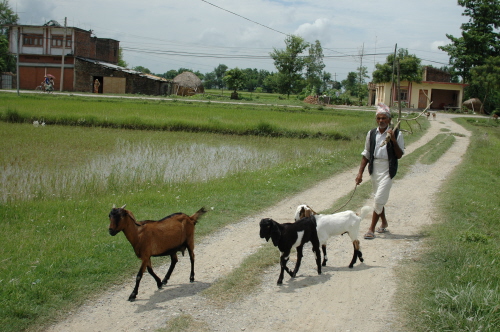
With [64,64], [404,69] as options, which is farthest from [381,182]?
[64,64]

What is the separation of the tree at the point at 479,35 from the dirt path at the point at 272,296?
4690 cm

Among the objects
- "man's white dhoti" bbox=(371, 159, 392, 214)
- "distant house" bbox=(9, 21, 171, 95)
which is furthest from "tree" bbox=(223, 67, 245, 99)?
"man's white dhoti" bbox=(371, 159, 392, 214)

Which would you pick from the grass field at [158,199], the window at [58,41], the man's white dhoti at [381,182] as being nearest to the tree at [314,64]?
the window at [58,41]

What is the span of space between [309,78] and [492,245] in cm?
6959

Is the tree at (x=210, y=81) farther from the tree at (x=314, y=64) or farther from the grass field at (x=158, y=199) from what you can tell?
the grass field at (x=158, y=199)

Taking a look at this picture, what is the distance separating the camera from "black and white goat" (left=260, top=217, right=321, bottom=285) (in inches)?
192

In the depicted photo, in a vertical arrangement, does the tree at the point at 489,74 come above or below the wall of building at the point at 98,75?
above

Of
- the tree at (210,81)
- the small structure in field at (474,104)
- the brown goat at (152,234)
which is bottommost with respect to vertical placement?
the brown goat at (152,234)

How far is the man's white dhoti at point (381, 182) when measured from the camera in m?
6.62

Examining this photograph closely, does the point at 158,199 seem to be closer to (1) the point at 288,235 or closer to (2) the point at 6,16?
(1) the point at 288,235

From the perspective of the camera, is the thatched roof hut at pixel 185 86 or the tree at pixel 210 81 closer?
the thatched roof hut at pixel 185 86

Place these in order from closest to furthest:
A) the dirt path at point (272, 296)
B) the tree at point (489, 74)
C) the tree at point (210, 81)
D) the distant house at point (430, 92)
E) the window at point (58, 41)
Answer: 1. the dirt path at point (272, 296)
2. the tree at point (489, 74)
3. the distant house at point (430, 92)
4. the window at point (58, 41)
5. the tree at point (210, 81)

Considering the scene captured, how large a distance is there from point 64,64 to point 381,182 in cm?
4862

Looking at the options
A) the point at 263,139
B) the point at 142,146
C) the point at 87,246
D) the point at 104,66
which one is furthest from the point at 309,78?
the point at 87,246
